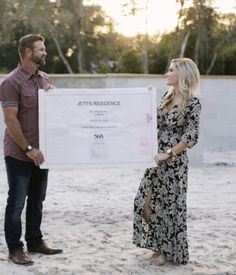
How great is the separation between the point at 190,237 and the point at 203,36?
70.9ft

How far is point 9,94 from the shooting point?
473 cm

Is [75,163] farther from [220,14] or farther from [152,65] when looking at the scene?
[152,65]

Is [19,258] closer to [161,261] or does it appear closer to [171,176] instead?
[161,261]

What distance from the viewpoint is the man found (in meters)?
4.75

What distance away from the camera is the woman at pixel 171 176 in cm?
482

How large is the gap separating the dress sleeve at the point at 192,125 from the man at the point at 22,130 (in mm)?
1136

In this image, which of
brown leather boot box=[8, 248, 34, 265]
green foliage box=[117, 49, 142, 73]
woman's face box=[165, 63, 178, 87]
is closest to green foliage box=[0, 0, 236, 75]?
green foliage box=[117, 49, 142, 73]

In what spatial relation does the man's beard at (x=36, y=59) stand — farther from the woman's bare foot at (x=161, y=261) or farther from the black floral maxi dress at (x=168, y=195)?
the woman's bare foot at (x=161, y=261)

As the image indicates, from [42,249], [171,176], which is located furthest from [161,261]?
[42,249]

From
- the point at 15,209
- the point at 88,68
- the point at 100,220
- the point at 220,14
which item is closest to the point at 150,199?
the point at 15,209

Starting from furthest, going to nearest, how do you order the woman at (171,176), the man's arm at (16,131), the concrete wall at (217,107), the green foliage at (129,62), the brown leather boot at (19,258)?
the green foliage at (129,62), the concrete wall at (217,107), the brown leather boot at (19,258), the woman at (171,176), the man's arm at (16,131)

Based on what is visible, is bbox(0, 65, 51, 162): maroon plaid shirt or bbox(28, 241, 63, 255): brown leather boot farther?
bbox(28, 241, 63, 255): brown leather boot

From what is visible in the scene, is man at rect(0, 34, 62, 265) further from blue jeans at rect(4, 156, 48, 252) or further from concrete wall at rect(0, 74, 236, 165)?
concrete wall at rect(0, 74, 236, 165)

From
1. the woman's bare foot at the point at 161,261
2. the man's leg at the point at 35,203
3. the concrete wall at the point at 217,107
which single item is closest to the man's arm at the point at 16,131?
the man's leg at the point at 35,203
